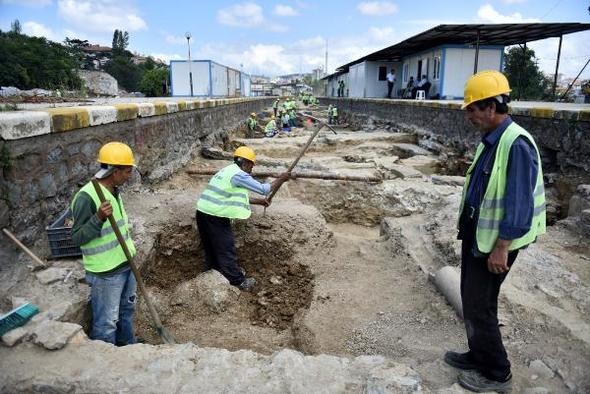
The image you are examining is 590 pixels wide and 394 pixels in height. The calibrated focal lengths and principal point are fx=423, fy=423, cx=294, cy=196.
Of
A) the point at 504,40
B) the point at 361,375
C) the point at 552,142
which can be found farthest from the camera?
the point at 504,40

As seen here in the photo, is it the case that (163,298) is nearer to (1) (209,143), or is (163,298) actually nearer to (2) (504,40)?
(1) (209,143)

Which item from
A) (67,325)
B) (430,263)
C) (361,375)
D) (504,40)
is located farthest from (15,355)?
(504,40)

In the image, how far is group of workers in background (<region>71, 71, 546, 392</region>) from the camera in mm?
2092

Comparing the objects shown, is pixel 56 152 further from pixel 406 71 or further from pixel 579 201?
pixel 406 71

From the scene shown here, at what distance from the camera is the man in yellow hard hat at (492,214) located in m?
2.07

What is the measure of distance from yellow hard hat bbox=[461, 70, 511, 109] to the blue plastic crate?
3.04 meters

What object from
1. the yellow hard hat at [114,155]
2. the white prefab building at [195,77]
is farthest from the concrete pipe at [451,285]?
the white prefab building at [195,77]

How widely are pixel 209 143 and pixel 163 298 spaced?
6.33 m

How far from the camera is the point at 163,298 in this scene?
456cm

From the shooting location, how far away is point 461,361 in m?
2.55

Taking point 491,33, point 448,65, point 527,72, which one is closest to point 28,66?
point 448,65

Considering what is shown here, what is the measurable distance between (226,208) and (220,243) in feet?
1.40

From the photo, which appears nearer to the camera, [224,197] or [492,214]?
[492,214]

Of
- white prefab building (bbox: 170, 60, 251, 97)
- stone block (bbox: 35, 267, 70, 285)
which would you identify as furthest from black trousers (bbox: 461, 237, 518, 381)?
white prefab building (bbox: 170, 60, 251, 97)
